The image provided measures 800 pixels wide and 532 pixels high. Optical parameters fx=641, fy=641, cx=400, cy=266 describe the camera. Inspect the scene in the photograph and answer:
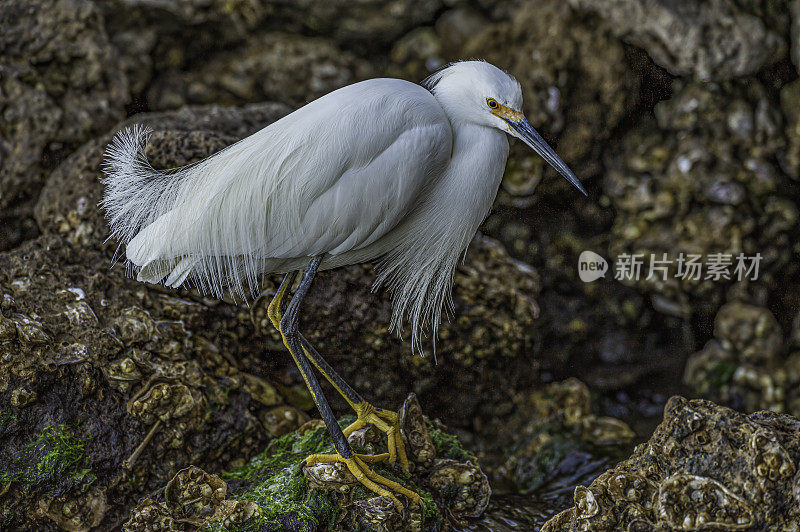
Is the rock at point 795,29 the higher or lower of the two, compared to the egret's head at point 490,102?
lower

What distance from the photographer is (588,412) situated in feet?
8.18

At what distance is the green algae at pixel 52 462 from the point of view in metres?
1.59

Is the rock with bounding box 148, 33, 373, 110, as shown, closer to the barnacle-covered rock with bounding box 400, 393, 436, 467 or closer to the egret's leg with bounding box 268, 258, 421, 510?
the egret's leg with bounding box 268, 258, 421, 510

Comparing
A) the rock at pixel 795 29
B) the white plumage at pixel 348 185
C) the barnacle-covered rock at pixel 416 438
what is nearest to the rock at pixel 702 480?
the barnacle-covered rock at pixel 416 438

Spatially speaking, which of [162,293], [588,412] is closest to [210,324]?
[162,293]

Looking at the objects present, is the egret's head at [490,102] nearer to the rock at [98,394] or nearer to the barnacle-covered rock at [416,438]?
the barnacle-covered rock at [416,438]

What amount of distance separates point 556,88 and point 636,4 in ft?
1.55

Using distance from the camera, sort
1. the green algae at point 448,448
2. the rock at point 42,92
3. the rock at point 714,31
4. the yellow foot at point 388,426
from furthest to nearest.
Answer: the rock at point 714,31
the rock at point 42,92
the green algae at point 448,448
the yellow foot at point 388,426

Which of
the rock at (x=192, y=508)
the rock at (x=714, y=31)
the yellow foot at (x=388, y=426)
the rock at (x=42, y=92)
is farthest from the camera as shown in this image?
the rock at (x=714, y=31)

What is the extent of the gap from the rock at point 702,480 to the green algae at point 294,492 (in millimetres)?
440

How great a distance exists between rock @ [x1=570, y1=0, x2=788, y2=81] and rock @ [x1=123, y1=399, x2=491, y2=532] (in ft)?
6.54

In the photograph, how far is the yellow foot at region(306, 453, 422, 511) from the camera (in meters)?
1.58

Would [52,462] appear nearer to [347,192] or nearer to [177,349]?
[177,349]

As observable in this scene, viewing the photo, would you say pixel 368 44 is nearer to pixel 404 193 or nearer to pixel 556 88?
pixel 556 88
